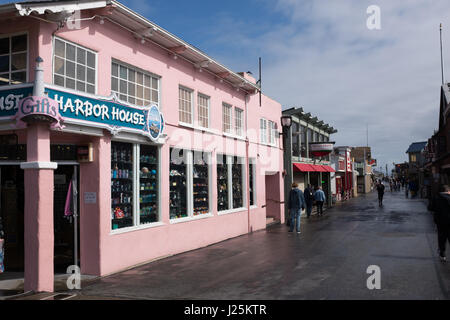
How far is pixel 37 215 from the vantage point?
6.95 m

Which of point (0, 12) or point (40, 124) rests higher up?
point (0, 12)

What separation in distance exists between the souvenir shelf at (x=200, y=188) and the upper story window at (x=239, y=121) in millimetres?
2916

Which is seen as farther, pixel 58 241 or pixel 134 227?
pixel 58 241

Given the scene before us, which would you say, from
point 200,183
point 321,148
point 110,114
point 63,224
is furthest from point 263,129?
point 321,148

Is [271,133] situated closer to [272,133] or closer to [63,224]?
Result: [272,133]

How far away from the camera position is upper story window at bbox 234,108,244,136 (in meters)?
15.2

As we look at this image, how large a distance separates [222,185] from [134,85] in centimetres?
553

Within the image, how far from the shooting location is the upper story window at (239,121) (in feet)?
49.9

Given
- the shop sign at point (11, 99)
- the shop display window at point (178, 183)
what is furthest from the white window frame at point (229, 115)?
the shop sign at point (11, 99)

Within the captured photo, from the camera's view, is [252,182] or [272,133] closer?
[252,182]
